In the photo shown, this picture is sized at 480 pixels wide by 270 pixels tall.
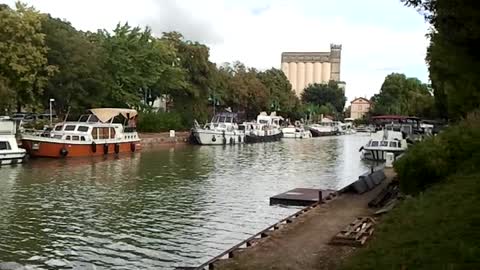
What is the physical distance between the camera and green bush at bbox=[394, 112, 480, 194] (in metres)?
16.8

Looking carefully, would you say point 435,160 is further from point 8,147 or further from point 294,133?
point 294,133

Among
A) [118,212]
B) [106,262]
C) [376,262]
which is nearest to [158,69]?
[118,212]

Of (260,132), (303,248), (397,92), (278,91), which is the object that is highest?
(397,92)

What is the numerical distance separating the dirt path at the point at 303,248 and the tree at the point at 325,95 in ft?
539

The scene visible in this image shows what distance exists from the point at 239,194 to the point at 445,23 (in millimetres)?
16681

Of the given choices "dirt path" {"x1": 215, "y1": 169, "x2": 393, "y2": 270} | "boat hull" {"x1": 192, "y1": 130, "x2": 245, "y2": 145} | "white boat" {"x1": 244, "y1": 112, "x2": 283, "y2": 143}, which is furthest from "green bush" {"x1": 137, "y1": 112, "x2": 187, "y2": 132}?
"dirt path" {"x1": 215, "y1": 169, "x2": 393, "y2": 270}

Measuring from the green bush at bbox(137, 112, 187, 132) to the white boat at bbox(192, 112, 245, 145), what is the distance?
2.93 meters

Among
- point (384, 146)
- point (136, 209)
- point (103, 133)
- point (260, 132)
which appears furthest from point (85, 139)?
point (260, 132)

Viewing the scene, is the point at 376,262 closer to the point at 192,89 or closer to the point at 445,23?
the point at 445,23

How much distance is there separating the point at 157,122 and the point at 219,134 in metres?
7.20

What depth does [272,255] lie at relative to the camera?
1254 centimetres

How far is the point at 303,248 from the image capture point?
1317 centimetres

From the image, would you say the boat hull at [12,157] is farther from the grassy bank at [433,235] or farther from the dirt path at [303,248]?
the grassy bank at [433,235]

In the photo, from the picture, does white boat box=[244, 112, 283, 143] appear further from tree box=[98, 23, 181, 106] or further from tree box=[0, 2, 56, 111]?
tree box=[0, 2, 56, 111]
